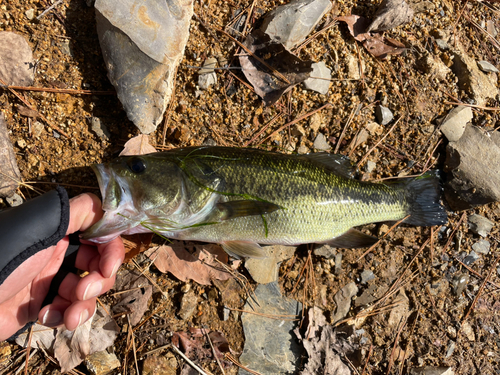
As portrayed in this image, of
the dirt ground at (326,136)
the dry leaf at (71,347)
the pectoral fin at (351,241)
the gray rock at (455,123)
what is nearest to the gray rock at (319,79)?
the dirt ground at (326,136)

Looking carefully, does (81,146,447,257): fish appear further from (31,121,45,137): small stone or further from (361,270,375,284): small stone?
(31,121,45,137): small stone

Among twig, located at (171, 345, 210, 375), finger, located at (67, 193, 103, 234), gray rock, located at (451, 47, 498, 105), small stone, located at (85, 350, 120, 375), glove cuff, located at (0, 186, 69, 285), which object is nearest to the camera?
glove cuff, located at (0, 186, 69, 285)

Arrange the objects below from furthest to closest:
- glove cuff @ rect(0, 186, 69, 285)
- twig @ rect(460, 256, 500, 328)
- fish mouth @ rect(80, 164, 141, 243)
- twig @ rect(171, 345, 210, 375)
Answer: twig @ rect(460, 256, 500, 328) → twig @ rect(171, 345, 210, 375) → fish mouth @ rect(80, 164, 141, 243) → glove cuff @ rect(0, 186, 69, 285)

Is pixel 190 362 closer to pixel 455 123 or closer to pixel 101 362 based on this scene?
pixel 101 362

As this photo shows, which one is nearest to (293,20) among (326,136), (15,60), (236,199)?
(326,136)

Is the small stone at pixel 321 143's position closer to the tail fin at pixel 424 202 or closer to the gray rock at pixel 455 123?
the tail fin at pixel 424 202

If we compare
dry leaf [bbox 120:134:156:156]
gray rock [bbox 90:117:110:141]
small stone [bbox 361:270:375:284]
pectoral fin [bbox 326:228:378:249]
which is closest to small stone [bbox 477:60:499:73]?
pectoral fin [bbox 326:228:378:249]

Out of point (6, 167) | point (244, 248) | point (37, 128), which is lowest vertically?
point (244, 248)

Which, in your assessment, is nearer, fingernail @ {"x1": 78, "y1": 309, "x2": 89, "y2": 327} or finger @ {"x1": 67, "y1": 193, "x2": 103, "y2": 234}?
fingernail @ {"x1": 78, "y1": 309, "x2": 89, "y2": 327}
